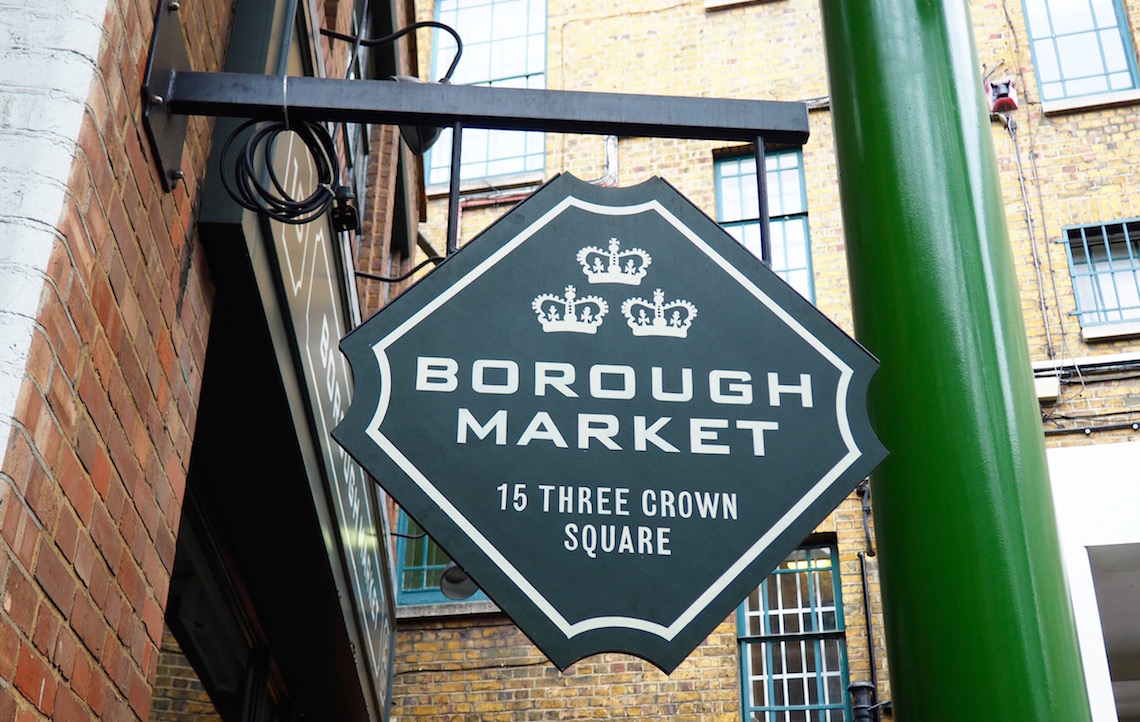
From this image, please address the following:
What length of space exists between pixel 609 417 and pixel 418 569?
925 cm

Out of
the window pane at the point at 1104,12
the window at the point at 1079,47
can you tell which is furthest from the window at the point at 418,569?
the window pane at the point at 1104,12

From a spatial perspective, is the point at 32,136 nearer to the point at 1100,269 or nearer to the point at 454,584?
the point at 454,584

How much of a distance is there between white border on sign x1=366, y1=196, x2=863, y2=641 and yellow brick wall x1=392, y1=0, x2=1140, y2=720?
24.2ft

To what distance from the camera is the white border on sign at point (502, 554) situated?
195 cm

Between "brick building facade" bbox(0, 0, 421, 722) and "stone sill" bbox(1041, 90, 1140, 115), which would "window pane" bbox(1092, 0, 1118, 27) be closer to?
"stone sill" bbox(1041, 90, 1140, 115)

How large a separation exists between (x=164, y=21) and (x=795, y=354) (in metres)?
1.56

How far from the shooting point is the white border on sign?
76.9 inches

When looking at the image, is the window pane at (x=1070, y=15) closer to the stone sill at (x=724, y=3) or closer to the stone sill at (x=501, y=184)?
the stone sill at (x=724, y=3)

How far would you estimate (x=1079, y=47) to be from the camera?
12.6 meters

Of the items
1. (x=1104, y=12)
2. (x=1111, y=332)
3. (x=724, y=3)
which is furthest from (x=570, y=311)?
(x=1104, y=12)

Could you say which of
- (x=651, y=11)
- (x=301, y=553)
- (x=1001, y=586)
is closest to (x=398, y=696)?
(x=301, y=553)

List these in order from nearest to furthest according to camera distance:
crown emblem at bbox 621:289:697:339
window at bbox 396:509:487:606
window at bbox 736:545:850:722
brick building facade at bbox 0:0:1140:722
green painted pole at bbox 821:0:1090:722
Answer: brick building facade at bbox 0:0:1140:722, crown emblem at bbox 621:289:697:339, green painted pole at bbox 821:0:1090:722, window at bbox 736:545:850:722, window at bbox 396:509:487:606

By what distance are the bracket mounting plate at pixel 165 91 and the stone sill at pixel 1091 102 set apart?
10888 millimetres

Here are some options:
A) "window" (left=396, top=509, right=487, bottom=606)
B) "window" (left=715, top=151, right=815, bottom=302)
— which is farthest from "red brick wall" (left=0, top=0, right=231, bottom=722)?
"window" (left=715, top=151, right=815, bottom=302)
